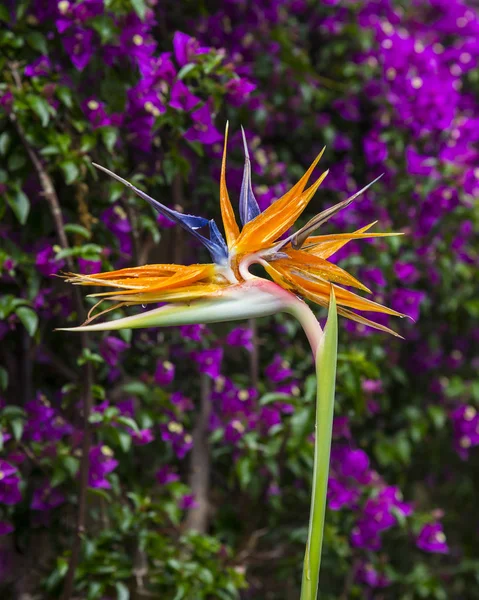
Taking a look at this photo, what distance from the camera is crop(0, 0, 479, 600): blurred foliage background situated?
1.43 metres

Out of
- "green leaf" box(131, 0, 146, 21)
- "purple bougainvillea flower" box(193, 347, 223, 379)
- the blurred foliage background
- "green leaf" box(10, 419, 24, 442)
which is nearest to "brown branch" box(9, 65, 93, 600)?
the blurred foliage background

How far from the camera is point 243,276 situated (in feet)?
2.76

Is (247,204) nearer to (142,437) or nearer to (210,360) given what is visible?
(142,437)

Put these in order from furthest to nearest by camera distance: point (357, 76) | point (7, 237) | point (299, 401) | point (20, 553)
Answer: point (357, 76)
point (299, 401)
point (20, 553)
point (7, 237)

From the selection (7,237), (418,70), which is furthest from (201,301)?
(418,70)

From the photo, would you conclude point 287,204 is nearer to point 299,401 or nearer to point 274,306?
point 274,306

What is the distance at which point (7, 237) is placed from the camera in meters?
1.46

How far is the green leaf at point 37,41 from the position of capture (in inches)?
55.7

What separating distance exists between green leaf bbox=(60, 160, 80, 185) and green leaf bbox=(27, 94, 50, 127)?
0.08m

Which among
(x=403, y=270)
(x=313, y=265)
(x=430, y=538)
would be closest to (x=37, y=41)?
(x=313, y=265)

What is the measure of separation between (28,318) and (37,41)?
0.48m

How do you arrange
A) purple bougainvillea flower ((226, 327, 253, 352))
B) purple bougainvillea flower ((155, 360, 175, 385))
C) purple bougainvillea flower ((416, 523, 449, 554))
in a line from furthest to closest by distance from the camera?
purple bougainvillea flower ((416, 523, 449, 554))
purple bougainvillea flower ((226, 327, 253, 352))
purple bougainvillea flower ((155, 360, 175, 385))

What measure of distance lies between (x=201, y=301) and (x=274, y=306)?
3.0 inches

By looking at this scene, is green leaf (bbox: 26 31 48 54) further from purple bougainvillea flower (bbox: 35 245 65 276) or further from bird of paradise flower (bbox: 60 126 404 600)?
bird of paradise flower (bbox: 60 126 404 600)
